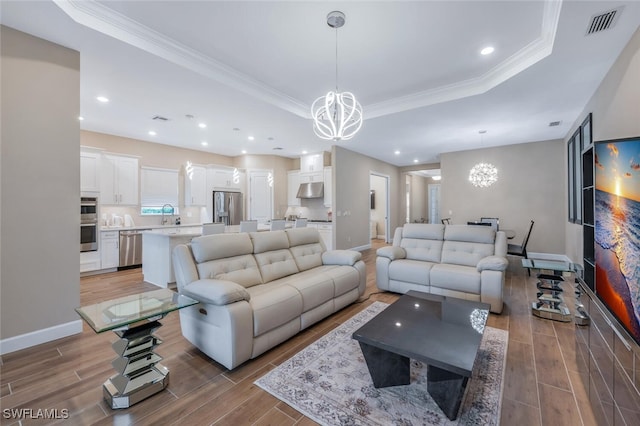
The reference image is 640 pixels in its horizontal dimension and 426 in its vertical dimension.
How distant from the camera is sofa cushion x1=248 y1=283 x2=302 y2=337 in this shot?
7.47ft

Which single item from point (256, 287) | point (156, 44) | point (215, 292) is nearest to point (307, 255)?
point (256, 287)

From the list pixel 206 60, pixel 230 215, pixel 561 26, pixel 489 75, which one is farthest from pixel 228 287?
pixel 230 215

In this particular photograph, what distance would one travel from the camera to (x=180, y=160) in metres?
7.15

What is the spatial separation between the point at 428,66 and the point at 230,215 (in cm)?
613

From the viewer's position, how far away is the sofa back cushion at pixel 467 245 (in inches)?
148

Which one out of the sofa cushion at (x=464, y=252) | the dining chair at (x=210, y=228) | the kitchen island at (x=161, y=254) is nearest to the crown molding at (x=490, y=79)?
the sofa cushion at (x=464, y=252)

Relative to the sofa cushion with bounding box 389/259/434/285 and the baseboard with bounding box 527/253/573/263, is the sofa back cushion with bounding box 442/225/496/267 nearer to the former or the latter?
the sofa cushion with bounding box 389/259/434/285

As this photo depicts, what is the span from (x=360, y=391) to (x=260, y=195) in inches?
263

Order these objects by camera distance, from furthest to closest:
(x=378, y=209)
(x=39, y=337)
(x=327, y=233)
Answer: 1. (x=378, y=209)
2. (x=327, y=233)
3. (x=39, y=337)

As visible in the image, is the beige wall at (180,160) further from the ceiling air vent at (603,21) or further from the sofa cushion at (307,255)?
the ceiling air vent at (603,21)

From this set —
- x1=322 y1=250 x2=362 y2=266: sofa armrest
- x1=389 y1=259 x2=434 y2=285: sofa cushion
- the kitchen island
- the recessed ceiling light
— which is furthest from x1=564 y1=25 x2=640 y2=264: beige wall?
the kitchen island

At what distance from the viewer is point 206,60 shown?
10.5 ft

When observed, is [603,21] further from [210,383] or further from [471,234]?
[210,383]

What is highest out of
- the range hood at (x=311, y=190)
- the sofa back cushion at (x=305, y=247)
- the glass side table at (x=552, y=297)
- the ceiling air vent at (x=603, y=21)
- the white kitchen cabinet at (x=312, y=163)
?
the ceiling air vent at (x=603, y=21)
